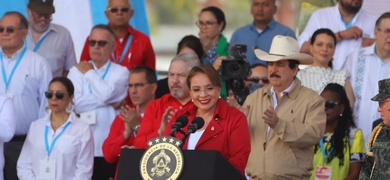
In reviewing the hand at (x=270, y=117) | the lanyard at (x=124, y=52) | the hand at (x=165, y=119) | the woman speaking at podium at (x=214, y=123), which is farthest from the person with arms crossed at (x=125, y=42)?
the woman speaking at podium at (x=214, y=123)

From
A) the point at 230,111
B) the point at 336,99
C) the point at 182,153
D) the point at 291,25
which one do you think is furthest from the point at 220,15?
the point at 182,153

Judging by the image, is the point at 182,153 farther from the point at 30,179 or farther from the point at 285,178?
the point at 30,179

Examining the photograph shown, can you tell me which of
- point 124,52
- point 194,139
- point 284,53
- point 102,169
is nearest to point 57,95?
point 102,169

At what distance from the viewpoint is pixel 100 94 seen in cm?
1017

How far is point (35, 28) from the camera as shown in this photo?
11.1 meters

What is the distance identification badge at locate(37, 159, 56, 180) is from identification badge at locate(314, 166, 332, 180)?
2.35 metres

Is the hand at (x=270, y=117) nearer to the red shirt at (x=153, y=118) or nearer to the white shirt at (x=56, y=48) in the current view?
the red shirt at (x=153, y=118)

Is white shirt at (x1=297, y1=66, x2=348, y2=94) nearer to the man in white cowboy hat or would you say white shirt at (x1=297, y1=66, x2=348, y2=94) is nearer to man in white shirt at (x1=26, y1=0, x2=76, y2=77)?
the man in white cowboy hat

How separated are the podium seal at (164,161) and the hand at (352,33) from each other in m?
4.55

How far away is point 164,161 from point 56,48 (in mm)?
4676

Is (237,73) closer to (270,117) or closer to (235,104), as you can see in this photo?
(235,104)

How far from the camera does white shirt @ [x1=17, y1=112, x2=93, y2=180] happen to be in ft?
30.9

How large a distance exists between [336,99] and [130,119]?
1953mm

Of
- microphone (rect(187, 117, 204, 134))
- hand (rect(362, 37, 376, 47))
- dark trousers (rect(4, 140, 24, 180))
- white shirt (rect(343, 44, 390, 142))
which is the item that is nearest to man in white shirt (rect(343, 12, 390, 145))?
white shirt (rect(343, 44, 390, 142))
